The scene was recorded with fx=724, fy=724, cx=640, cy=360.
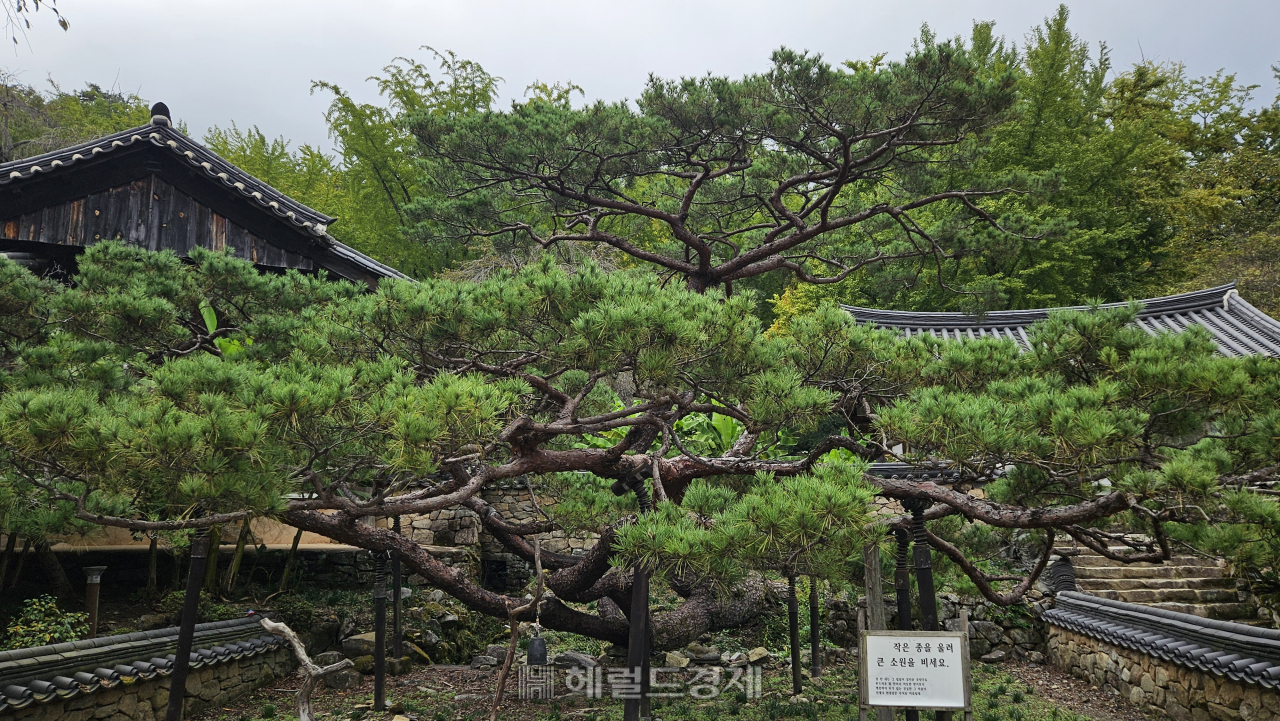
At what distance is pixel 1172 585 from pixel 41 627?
11288mm

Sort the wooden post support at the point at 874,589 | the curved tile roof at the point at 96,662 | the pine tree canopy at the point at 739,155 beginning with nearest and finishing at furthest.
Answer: the curved tile roof at the point at 96,662
the wooden post support at the point at 874,589
the pine tree canopy at the point at 739,155

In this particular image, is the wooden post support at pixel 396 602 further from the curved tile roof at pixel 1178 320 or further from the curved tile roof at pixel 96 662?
the curved tile roof at pixel 1178 320

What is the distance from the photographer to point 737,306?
4445mm

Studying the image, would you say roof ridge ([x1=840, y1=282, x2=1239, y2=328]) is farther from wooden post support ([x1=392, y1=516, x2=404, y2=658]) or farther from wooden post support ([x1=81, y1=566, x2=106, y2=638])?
wooden post support ([x1=81, y1=566, x2=106, y2=638])

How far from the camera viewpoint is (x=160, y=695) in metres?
5.48

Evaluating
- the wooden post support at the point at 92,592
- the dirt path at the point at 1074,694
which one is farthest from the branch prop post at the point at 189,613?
the dirt path at the point at 1074,694

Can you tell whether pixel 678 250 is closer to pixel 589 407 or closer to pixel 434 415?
pixel 589 407

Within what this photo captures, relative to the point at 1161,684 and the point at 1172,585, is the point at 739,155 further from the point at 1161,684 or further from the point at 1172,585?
the point at 1172,585

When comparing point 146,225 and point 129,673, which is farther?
point 146,225

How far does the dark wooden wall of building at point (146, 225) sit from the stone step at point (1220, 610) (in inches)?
429

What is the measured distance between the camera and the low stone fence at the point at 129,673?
439 centimetres

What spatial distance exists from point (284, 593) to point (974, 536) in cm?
752

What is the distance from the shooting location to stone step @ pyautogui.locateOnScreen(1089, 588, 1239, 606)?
8.17 m

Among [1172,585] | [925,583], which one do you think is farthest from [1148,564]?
[925,583]
